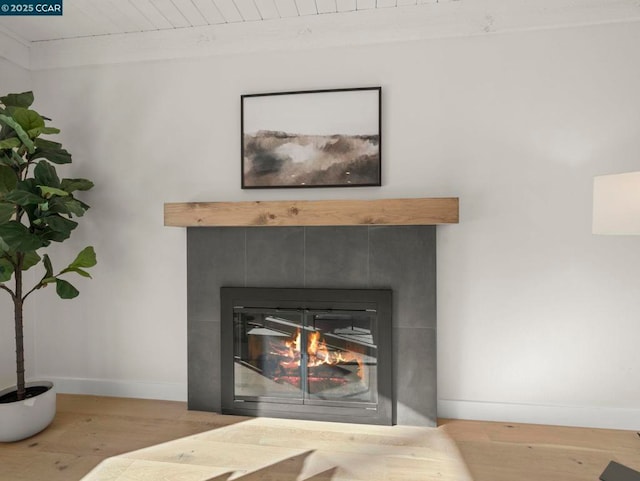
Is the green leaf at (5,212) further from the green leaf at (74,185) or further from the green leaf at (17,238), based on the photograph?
the green leaf at (74,185)

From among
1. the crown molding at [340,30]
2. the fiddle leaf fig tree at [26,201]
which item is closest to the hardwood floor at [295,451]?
the fiddle leaf fig tree at [26,201]

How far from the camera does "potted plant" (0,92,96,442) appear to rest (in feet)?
6.70

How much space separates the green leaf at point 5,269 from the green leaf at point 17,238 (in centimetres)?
15

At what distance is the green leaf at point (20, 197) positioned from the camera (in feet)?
6.65

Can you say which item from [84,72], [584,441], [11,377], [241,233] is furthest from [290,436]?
[84,72]

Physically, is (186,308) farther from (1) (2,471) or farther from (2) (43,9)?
(2) (43,9)

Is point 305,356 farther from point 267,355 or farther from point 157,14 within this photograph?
point 157,14

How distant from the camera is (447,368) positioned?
238 cm

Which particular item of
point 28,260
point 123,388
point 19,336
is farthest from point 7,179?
point 123,388

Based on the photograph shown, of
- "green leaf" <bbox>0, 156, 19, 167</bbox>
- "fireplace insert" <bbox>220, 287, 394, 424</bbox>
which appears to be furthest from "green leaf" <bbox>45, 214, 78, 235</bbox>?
→ "fireplace insert" <bbox>220, 287, 394, 424</bbox>

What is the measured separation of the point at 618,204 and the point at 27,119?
9.37ft

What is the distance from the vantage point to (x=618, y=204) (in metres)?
1.44

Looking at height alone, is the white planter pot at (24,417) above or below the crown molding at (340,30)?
below

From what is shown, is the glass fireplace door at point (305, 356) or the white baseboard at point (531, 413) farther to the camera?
the glass fireplace door at point (305, 356)
